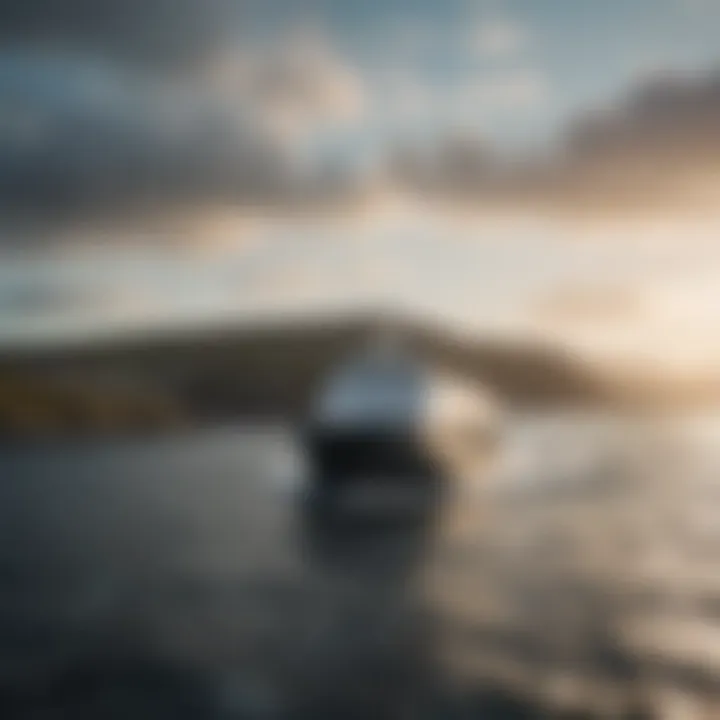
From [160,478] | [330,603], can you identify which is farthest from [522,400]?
[160,478]

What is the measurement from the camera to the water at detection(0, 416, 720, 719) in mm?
3582

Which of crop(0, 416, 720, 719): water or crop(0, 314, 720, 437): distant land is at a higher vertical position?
crop(0, 314, 720, 437): distant land

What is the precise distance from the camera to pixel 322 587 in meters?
4.92

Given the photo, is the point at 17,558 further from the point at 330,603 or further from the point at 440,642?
the point at 440,642

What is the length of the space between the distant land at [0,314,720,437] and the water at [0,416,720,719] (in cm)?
22

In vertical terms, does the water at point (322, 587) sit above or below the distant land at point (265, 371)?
below

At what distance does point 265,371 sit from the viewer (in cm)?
486

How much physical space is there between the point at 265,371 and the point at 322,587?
1.17 metres

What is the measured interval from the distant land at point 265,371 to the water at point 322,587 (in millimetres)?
216

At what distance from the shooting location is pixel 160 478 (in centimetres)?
570

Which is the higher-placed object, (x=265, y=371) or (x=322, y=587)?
(x=265, y=371)

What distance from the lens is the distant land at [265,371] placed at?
4.75 metres

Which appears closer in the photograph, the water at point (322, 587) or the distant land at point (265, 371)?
the water at point (322, 587)

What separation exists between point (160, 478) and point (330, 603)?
1.58 meters
